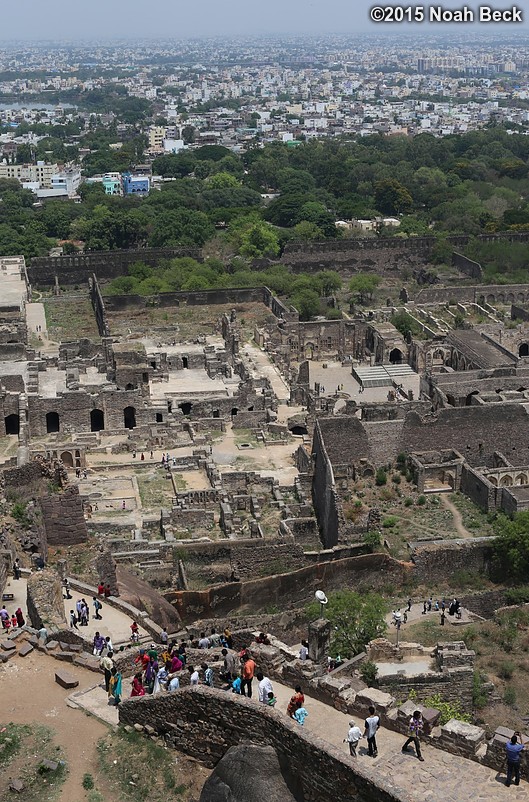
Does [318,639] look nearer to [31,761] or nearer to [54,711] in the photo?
[54,711]

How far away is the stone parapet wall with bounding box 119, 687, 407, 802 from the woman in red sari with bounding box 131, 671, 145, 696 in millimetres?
464

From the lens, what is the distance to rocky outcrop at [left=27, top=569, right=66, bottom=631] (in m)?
18.1

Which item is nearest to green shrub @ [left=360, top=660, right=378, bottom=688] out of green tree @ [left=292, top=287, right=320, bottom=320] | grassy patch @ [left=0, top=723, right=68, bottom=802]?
grassy patch @ [left=0, top=723, right=68, bottom=802]

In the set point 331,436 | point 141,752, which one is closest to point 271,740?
point 141,752

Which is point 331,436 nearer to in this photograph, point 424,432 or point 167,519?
point 424,432

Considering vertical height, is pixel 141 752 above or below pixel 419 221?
above

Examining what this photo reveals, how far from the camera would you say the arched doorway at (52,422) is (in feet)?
120

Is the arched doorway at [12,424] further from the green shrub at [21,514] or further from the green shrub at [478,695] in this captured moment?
the green shrub at [478,695]

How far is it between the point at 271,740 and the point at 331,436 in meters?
17.7

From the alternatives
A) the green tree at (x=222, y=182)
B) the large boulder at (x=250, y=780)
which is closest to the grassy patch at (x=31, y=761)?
the large boulder at (x=250, y=780)

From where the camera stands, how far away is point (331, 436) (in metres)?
30.6

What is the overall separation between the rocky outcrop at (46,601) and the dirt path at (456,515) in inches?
426

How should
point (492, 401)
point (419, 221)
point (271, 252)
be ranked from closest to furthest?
point (492, 401)
point (271, 252)
point (419, 221)

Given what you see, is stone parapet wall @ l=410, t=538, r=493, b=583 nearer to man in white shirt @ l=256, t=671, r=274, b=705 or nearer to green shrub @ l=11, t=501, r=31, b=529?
green shrub @ l=11, t=501, r=31, b=529
